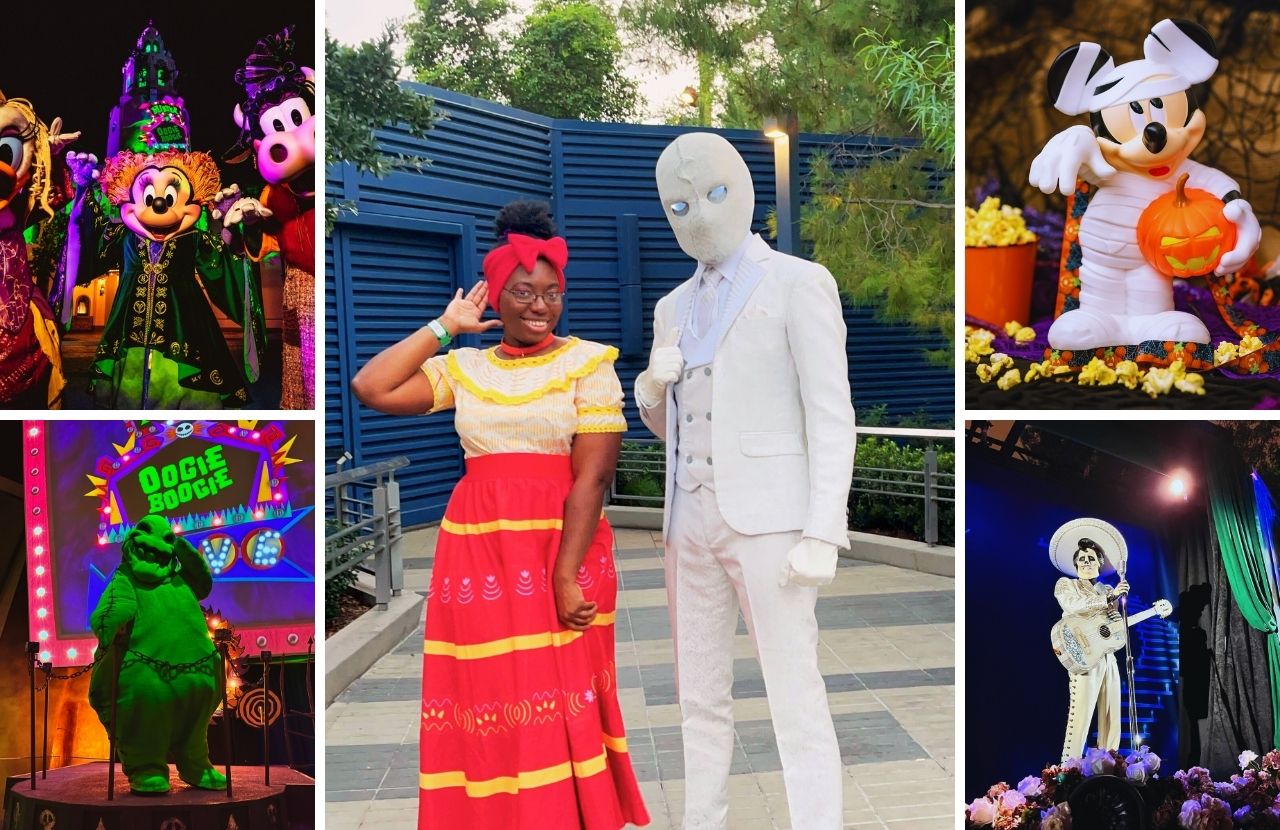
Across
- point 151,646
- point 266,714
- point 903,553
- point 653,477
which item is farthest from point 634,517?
point 151,646

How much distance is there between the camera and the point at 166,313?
10.2ft

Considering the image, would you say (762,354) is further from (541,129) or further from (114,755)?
(541,129)

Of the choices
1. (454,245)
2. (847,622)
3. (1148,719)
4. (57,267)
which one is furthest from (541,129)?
(1148,719)

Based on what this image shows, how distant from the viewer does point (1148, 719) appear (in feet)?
10.5

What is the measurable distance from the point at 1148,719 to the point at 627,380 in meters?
7.27

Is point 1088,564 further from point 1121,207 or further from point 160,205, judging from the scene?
point 160,205

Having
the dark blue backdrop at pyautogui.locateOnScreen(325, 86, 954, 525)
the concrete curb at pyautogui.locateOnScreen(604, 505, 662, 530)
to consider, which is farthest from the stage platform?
the concrete curb at pyautogui.locateOnScreen(604, 505, 662, 530)

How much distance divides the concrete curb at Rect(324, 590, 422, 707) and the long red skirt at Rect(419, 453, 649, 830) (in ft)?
6.94

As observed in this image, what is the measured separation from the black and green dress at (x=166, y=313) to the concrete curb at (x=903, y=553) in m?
5.02

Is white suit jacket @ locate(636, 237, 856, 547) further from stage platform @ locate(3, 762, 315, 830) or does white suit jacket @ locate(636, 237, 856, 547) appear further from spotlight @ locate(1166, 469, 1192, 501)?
Result: stage platform @ locate(3, 762, 315, 830)

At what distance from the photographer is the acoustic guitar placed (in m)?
3.19

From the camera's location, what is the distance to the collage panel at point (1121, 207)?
3.06 m

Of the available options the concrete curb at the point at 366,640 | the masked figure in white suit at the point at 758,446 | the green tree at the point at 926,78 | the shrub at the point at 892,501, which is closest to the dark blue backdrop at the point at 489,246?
the shrub at the point at 892,501

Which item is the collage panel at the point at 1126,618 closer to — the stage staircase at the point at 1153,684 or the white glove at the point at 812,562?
the stage staircase at the point at 1153,684
